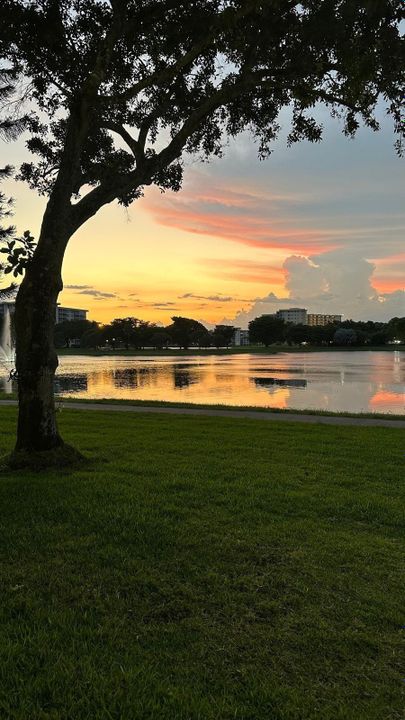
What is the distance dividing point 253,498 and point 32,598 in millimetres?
2941

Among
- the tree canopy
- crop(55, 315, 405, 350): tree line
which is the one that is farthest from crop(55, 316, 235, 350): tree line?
the tree canopy

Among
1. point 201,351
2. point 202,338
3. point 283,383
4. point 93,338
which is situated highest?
point 93,338

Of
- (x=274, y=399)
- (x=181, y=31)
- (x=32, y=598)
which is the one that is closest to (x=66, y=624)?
(x=32, y=598)

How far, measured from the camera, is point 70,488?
614 centimetres

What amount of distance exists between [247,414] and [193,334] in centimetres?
12867

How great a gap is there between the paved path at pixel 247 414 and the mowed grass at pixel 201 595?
240 inches

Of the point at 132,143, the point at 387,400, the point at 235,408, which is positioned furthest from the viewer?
the point at 387,400

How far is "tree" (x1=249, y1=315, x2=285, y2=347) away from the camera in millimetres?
151625

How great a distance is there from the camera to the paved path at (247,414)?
13156 millimetres

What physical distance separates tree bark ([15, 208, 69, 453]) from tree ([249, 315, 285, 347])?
14597 centimetres

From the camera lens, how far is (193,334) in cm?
14300

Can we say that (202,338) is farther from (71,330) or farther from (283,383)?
(283,383)

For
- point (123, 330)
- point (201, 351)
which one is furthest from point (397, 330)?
point (123, 330)

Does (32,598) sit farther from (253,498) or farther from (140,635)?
(253,498)
